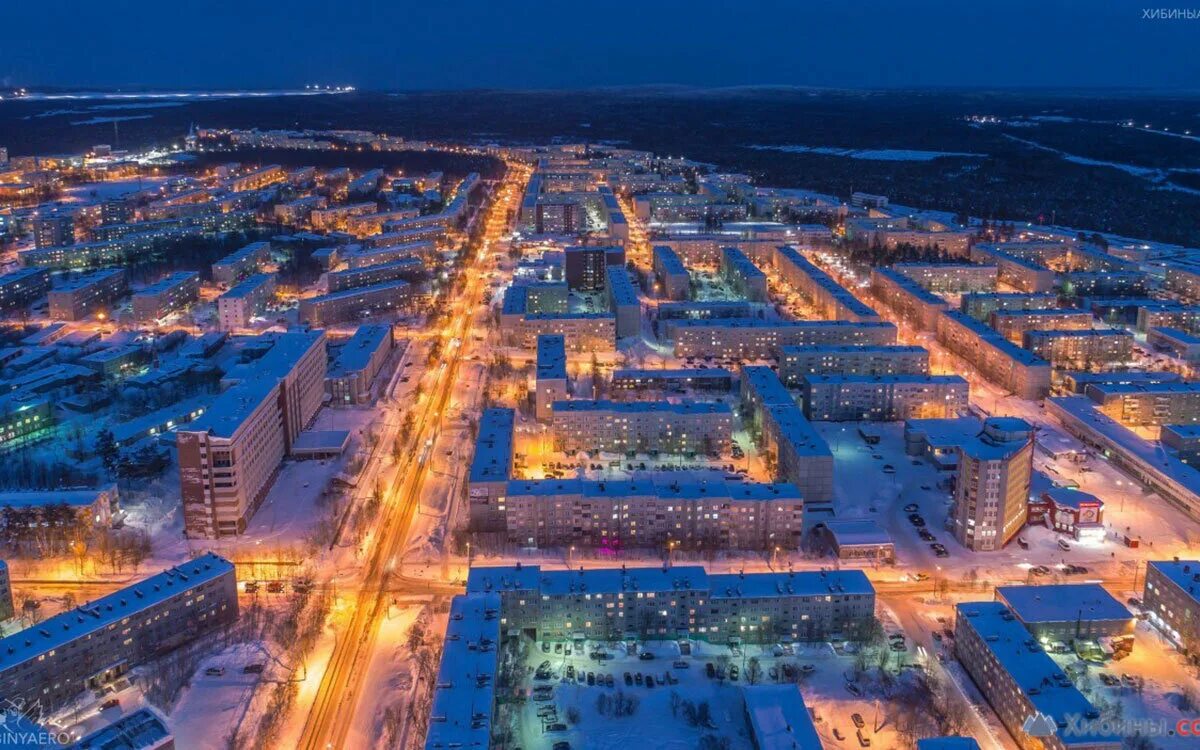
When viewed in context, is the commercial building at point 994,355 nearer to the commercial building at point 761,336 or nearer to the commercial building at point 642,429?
the commercial building at point 761,336

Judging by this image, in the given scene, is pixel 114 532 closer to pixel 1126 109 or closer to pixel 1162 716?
pixel 1162 716

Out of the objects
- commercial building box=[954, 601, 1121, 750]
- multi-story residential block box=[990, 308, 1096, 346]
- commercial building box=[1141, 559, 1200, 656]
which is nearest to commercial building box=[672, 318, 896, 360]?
multi-story residential block box=[990, 308, 1096, 346]

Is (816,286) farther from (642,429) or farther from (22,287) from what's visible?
(22,287)

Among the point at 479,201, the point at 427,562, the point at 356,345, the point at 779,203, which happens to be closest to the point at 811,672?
the point at 427,562

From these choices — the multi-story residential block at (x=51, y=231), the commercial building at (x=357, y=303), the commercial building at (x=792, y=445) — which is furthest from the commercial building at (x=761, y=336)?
the multi-story residential block at (x=51, y=231)

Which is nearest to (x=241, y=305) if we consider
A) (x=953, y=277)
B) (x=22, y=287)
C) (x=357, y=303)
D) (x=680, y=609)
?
(x=357, y=303)

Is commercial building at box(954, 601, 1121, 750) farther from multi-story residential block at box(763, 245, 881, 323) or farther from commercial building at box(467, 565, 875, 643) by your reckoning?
multi-story residential block at box(763, 245, 881, 323)
